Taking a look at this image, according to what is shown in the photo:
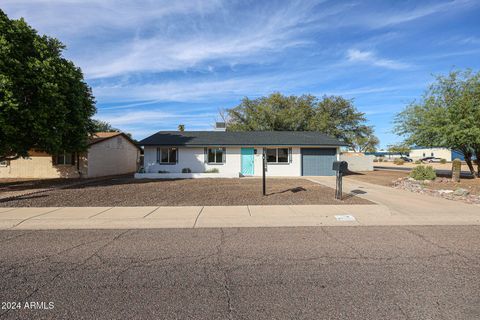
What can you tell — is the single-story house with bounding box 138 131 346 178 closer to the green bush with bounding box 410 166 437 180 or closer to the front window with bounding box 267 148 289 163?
the front window with bounding box 267 148 289 163

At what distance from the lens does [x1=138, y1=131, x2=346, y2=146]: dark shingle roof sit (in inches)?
851

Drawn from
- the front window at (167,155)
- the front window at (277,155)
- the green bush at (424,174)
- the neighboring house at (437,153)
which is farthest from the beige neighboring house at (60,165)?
the neighboring house at (437,153)

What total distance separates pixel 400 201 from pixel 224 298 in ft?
30.8

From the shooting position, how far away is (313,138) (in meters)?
23.6

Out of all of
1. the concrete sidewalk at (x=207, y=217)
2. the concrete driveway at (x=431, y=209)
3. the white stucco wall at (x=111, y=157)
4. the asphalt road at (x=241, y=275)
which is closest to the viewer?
the asphalt road at (x=241, y=275)

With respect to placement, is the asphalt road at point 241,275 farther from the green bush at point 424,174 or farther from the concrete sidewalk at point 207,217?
the green bush at point 424,174

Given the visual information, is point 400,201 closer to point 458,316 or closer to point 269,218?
point 269,218

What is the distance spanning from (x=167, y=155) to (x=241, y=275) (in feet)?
62.4

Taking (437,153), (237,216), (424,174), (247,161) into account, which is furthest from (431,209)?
(437,153)

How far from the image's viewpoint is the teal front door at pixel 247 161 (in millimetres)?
21906

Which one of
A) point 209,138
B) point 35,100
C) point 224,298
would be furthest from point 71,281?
point 209,138

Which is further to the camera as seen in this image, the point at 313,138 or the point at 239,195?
the point at 313,138

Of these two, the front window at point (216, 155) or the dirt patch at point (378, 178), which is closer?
the dirt patch at point (378, 178)

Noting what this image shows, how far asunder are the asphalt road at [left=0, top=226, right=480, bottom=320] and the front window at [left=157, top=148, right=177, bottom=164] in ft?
51.9
